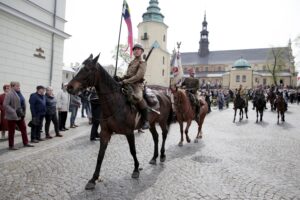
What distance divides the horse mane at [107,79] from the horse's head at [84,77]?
15 cm

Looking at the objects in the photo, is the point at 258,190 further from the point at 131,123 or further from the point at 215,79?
the point at 215,79

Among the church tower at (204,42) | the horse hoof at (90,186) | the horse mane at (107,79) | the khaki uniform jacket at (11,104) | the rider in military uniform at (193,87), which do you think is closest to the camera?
the horse hoof at (90,186)

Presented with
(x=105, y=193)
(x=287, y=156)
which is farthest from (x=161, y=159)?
(x=287, y=156)

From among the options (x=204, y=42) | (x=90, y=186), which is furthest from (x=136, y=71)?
(x=204, y=42)

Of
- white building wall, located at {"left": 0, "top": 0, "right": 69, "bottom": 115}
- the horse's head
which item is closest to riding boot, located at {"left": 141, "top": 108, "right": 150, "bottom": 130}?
the horse's head

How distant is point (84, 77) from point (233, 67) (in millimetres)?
88743

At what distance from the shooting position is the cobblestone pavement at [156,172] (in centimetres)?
496

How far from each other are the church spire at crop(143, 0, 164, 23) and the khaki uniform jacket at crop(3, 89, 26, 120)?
58.0 meters

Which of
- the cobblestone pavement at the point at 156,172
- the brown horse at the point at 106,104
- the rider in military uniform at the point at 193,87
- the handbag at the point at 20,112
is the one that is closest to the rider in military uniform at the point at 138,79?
the brown horse at the point at 106,104

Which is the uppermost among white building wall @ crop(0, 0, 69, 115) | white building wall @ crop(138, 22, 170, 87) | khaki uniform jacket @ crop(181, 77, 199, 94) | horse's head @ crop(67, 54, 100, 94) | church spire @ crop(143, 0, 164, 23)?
church spire @ crop(143, 0, 164, 23)

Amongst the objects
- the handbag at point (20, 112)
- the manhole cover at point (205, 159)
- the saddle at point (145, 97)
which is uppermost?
the saddle at point (145, 97)

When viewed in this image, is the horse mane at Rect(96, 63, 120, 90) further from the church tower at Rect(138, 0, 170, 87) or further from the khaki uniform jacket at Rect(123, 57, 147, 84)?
the church tower at Rect(138, 0, 170, 87)

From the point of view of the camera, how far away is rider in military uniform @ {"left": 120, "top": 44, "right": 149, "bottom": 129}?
597cm

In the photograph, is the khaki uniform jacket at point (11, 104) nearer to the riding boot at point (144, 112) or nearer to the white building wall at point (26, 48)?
the riding boot at point (144, 112)
